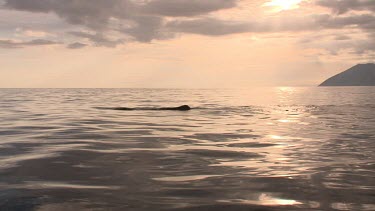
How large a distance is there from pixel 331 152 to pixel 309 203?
644 centimetres

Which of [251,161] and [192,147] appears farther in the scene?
[192,147]

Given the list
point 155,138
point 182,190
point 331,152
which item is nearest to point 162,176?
point 182,190

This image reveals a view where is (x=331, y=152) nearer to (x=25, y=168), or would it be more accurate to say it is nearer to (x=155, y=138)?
(x=155, y=138)

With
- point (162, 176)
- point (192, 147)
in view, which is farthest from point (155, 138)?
point (162, 176)

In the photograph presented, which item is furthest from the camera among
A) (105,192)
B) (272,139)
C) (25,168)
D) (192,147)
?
(272,139)

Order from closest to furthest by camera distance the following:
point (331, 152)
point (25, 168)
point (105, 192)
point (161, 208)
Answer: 1. point (161, 208)
2. point (105, 192)
3. point (25, 168)
4. point (331, 152)

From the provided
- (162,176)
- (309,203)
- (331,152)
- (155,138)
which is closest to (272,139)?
(331,152)

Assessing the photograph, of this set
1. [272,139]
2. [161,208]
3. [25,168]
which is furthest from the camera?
[272,139]

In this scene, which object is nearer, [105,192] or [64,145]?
[105,192]

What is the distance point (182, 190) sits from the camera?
25.9 ft

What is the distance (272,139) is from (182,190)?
9.56m

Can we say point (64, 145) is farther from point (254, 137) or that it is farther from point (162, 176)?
point (254, 137)

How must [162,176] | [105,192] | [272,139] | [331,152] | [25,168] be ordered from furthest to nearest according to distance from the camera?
[272,139]
[331,152]
[25,168]
[162,176]
[105,192]

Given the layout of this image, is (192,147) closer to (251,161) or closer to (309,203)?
(251,161)
